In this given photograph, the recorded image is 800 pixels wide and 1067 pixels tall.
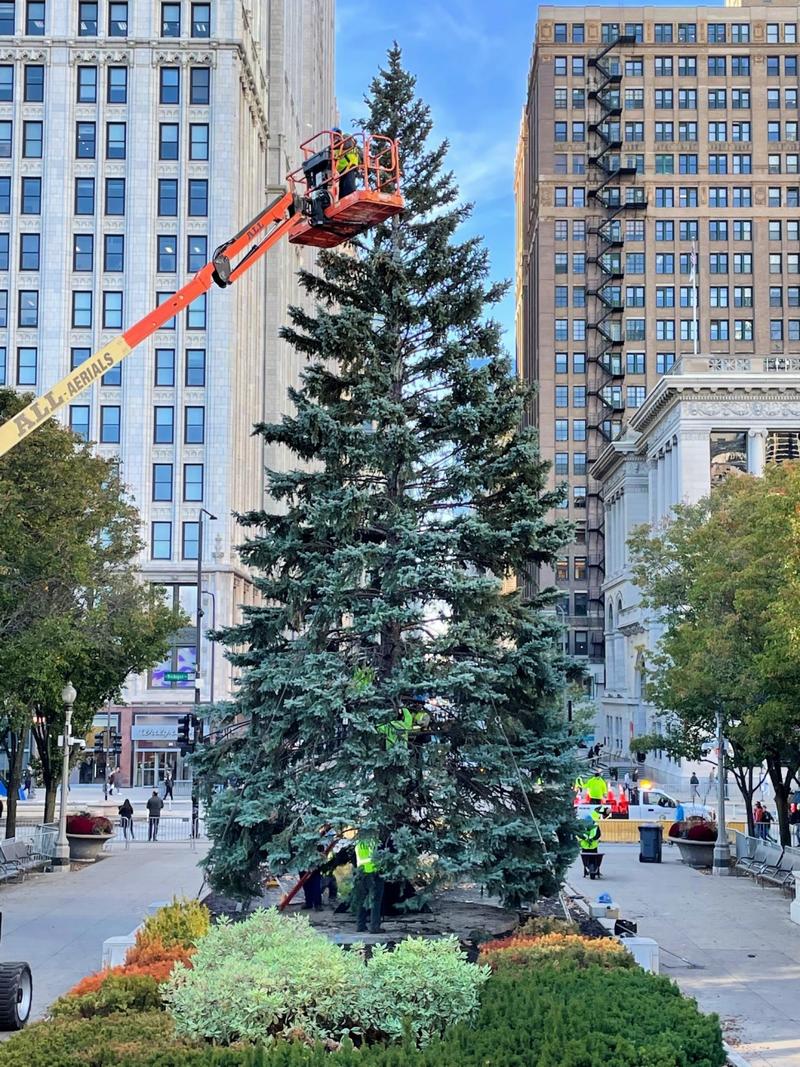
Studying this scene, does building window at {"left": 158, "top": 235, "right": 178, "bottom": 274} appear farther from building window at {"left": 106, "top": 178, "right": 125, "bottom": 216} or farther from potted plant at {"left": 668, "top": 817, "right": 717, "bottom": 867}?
potted plant at {"left": 668, "top": 817, "right": 717, "bottom": 867}

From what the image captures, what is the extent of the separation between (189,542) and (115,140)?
23.6 meters

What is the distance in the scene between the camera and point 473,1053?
10.6m

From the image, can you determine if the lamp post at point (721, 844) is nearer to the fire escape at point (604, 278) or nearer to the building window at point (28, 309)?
the building window at point (28, 309)

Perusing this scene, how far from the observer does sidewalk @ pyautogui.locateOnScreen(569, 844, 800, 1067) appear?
52.2ft

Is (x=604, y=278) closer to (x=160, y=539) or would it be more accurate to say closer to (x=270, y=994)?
(x=160, y=539)

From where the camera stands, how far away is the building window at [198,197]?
72.7 metres

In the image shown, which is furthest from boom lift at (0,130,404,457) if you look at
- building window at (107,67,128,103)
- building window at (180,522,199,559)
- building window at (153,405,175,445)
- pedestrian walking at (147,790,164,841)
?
building window at (107,67,128,103)

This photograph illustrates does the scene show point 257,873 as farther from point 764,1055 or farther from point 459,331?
point 459,331

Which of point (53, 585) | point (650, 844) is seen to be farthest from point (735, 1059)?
point (650, 844)

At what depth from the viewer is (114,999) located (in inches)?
504

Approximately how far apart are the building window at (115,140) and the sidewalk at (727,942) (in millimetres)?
52454

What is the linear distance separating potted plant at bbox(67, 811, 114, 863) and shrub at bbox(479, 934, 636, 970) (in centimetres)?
2350

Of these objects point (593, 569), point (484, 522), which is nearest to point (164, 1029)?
point (484, 522)

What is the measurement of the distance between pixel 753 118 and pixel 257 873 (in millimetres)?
115232
